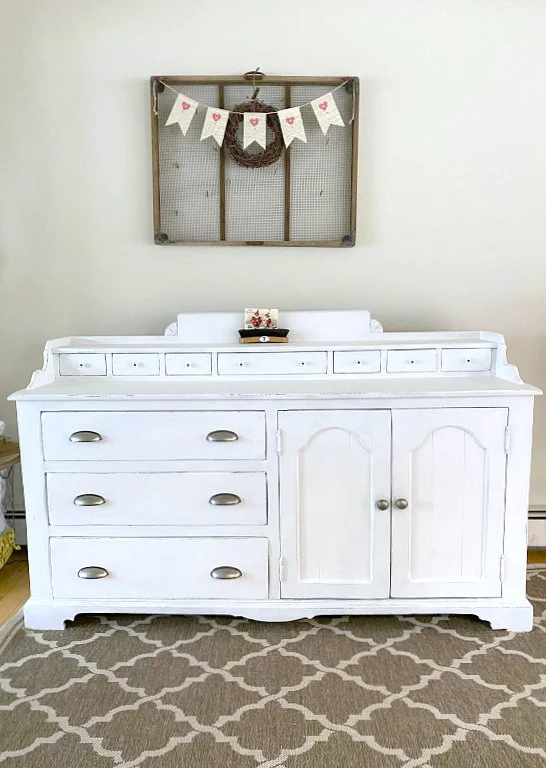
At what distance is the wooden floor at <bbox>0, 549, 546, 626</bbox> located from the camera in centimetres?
246

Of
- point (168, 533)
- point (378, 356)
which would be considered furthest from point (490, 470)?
point (168, 533)

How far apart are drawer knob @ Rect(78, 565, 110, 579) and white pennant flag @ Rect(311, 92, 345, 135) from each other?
190 cm

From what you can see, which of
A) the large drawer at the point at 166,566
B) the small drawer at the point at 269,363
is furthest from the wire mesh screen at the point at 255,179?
the large drawer at the point at 166,566

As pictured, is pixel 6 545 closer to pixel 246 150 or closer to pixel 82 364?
pixel 82 364

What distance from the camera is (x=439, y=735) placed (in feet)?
5.66

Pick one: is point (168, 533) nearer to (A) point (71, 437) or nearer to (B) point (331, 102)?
(A) point (71, 437)

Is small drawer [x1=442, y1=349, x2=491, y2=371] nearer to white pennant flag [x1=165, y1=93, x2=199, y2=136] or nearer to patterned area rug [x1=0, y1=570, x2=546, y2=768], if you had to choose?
patterned area rug [x1=0, y1=570, x2=546, y2=768]

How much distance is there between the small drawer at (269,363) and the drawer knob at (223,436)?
364 mm

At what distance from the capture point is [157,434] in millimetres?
2246

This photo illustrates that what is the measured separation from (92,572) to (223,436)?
0.65 meters

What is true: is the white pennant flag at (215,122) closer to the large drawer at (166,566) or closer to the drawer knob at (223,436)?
the drawer knob at (223,436)

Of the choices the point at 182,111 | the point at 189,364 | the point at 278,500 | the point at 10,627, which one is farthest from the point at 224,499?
the point at 182,111

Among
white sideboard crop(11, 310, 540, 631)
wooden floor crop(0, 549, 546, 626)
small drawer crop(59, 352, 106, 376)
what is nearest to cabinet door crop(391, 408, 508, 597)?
white sideboard crop(11, 310, 540, 631)

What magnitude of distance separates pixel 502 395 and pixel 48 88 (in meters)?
2.17
